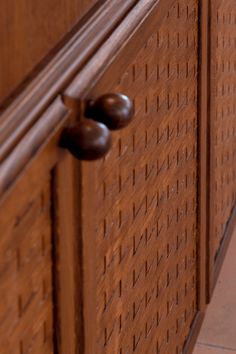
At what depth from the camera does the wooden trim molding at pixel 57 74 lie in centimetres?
71

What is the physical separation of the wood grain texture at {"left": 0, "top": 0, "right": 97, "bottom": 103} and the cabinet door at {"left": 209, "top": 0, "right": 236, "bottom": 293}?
3.30 feet

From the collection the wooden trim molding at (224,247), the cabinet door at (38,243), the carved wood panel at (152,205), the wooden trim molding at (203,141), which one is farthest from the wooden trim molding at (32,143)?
the wooden trim molding at (224,247)

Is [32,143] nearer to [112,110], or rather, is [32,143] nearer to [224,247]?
[112,110]

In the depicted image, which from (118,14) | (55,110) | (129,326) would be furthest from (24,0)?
(129,326)

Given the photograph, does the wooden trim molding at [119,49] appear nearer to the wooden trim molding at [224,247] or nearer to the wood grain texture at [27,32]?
the wood grain texture at [27,32]

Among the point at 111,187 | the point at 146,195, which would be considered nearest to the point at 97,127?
the point at 111,187

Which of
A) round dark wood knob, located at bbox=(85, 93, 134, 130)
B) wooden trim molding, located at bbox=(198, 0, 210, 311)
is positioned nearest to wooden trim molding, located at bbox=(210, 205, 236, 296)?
wooden trim molding, located at bbox=(198, 0, 210, 311)

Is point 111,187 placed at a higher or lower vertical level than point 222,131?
lower

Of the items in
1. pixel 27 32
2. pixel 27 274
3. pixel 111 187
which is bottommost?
pixel 27 274

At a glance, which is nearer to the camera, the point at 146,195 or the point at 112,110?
the point at 112,110

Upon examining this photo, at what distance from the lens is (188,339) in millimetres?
1849

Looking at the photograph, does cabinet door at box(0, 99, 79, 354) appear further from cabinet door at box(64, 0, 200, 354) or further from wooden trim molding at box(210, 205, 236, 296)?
wooden trim molding at box(210, 205, 236, 296)

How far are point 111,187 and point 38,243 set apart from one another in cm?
27

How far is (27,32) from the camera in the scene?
77cm
